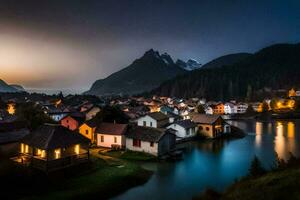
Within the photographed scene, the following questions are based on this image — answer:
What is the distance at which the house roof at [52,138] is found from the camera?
32.0m

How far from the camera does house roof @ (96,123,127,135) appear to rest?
162ft

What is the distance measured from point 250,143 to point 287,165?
37.7m

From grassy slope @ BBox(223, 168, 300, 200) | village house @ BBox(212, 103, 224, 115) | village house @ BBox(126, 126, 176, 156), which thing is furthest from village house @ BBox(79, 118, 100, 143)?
village house @ BBox(212, 103, 224, 115)

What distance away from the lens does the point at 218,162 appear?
42812mm

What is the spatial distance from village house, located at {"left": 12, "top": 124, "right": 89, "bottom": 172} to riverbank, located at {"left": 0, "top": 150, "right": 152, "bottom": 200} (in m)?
0.96

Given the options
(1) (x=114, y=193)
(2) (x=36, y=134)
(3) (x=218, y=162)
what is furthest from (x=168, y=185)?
(2) (x=36, y=134)

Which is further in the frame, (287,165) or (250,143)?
(250,143)

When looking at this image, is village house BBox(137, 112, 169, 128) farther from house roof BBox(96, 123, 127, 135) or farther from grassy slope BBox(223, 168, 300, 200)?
grassy slope BBox(223, 168, 300, 200)

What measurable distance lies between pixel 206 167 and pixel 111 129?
18.8 m

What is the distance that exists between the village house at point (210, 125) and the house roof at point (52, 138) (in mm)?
36947

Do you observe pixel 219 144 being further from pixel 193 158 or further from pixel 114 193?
pixel 114 193

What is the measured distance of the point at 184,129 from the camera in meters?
61.5

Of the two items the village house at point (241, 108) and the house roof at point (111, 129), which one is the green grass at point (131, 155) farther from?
the village house at point (241, 108)

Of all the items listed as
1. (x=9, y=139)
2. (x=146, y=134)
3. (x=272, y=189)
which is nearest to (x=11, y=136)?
(x=9, y=139)
